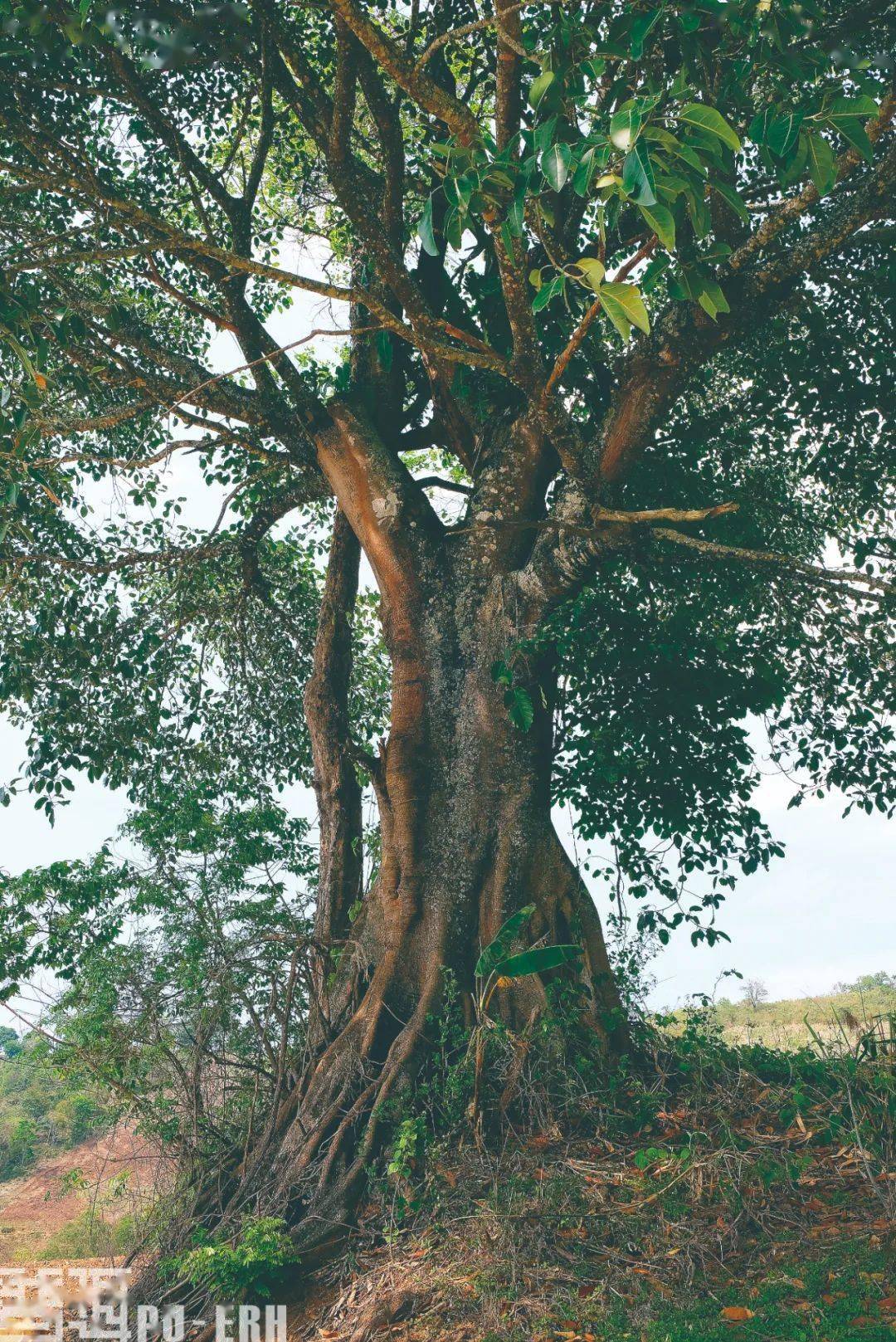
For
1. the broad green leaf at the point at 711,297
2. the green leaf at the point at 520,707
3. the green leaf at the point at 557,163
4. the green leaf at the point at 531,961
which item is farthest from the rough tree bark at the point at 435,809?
the green leaf at the point at 557,163

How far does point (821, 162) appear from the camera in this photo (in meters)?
3.61

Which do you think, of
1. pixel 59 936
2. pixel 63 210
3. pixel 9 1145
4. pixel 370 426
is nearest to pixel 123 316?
pixel 63 210

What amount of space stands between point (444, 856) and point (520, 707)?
1.10 m

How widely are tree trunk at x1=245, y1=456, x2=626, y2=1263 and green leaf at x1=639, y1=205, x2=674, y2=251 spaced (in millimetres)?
4001

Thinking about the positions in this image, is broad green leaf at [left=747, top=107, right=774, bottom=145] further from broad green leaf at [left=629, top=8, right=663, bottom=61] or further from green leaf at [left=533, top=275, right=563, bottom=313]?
green leaf at [left=533, top=275, right=563, bottom=313]

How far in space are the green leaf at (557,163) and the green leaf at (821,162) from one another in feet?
2.70

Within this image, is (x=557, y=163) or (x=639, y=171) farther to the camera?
(x=557, y=163)

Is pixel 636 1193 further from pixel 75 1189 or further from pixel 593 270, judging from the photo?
pixel 75 1189

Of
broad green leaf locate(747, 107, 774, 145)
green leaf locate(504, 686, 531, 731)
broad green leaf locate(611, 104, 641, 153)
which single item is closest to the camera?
broad green leaf locate(611, 104, 641, 153)

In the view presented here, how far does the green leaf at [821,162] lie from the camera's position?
142 inches

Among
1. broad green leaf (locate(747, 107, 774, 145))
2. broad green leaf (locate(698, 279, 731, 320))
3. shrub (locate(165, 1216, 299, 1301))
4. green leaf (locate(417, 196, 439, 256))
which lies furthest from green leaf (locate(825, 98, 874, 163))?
shrub (locate(165, 1216, 299, 1301))

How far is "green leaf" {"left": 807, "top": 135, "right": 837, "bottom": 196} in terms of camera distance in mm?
3604

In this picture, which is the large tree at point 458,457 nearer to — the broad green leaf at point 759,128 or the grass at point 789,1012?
the broad green leaf at point 759,128

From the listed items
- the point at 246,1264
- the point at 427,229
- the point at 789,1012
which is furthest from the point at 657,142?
the point at 789,1012
